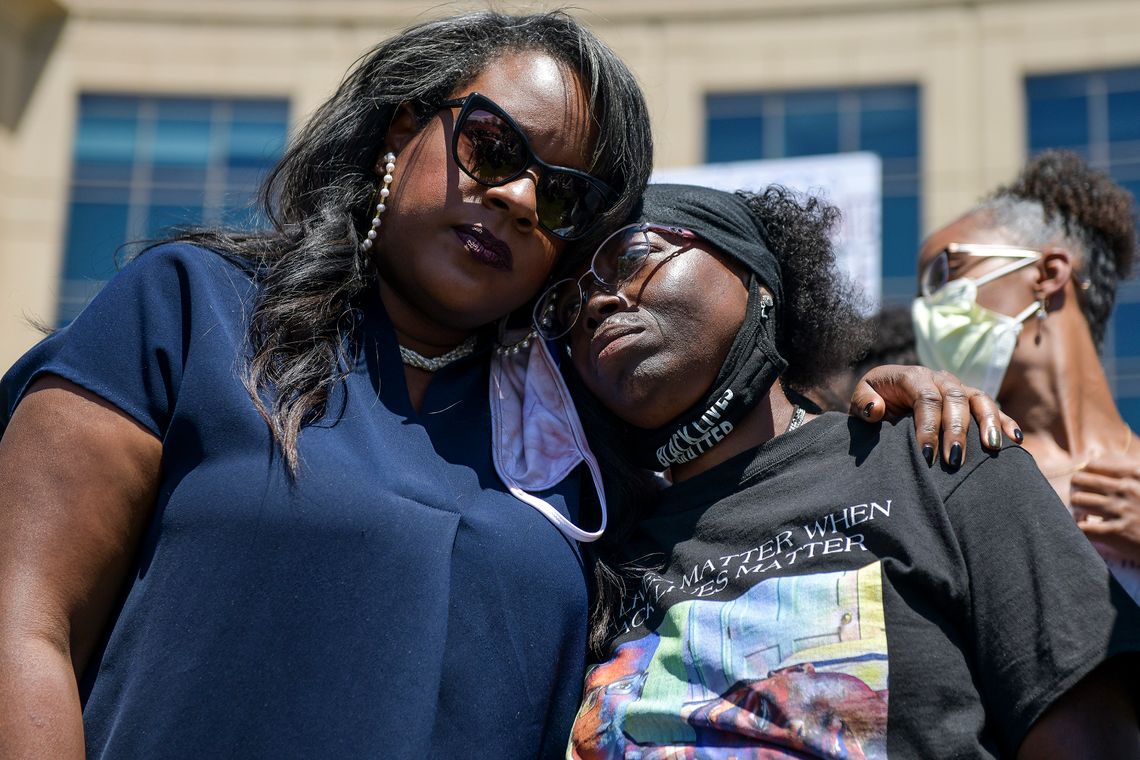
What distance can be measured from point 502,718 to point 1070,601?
1086mm

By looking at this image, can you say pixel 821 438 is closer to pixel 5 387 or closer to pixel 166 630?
pixel 166 630

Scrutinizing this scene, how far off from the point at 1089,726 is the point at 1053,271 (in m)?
2.38

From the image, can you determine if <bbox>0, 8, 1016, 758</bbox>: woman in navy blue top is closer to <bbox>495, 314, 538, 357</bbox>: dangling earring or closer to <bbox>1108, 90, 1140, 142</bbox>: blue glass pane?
<bbox>495, 314, 538, 357</bbox>: dangling earring

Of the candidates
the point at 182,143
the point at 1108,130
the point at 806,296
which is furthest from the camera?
the point at 182,143

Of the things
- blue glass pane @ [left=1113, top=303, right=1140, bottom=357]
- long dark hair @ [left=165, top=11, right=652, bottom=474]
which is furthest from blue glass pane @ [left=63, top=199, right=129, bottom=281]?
long dark hair @ [left=165, top=11, right=652, bottom=474]

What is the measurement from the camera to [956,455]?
261cm

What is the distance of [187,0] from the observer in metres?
18.7

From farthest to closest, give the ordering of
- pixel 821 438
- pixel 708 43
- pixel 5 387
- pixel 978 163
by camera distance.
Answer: pixel 708 43
pixel 978 163
pixel 821 438
pixel 5 387

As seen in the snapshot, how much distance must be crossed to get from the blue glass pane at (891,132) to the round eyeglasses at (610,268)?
46.6 feet

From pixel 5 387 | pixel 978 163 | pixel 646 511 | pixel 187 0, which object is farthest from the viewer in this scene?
pixel 187 0

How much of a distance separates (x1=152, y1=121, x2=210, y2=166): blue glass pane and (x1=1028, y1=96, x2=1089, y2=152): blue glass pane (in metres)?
10.7

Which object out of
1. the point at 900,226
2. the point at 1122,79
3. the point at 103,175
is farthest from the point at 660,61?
the point at 103,175

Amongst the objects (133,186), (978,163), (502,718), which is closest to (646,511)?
(502,718)

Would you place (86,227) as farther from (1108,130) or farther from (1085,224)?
(1085,224)
